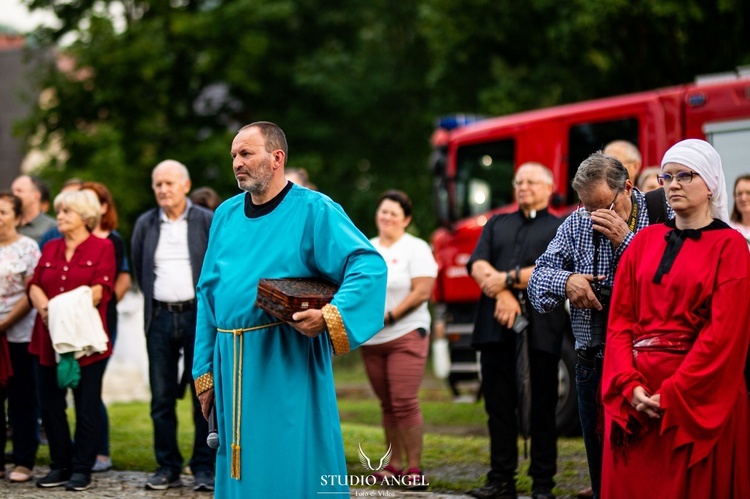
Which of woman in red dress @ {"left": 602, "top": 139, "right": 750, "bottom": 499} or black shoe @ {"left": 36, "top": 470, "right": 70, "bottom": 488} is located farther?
black shoe @ {"left": 36, "top": 470, "right": 70, "bottom": 488}

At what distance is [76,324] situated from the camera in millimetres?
7207

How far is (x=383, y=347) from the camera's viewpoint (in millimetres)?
7594

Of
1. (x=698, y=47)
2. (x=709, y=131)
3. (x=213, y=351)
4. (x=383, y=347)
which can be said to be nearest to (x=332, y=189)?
(x=698, y=47)

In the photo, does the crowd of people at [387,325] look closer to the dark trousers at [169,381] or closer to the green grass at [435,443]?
the dark trousers at [169,381]

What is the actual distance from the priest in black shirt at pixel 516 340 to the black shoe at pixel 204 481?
1.80m

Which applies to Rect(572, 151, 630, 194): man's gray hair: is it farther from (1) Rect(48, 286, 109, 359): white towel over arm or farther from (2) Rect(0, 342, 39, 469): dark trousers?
(2) Rect(0, 342, 39, 469): dark trousers

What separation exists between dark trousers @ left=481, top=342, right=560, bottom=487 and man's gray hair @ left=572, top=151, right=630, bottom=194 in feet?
5.43

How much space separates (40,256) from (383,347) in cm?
270

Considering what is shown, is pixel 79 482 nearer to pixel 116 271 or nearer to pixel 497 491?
pixel 116 271

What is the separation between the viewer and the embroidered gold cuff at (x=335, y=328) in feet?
15.0

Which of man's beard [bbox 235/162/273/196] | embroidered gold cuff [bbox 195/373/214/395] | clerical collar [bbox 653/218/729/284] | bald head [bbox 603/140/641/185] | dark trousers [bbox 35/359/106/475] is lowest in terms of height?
dark trousers [bbox 35/359/106/475]

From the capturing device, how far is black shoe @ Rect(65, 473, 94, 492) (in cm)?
712

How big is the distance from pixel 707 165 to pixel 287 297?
1.98 meters
